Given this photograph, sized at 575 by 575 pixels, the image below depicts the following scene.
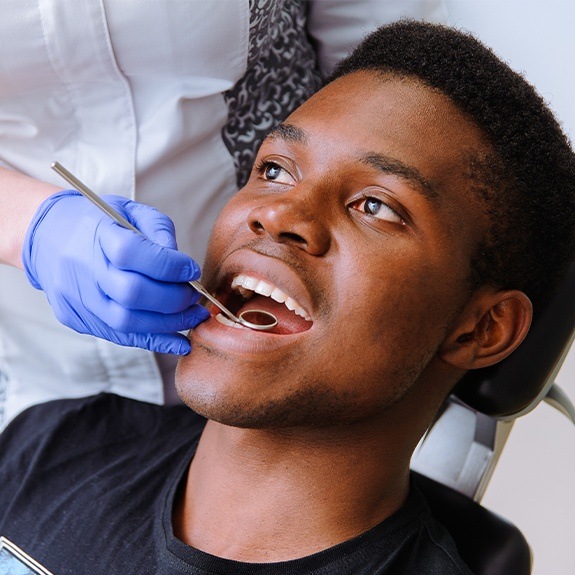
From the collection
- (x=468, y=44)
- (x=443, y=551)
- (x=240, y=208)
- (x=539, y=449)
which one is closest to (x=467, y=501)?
(x=443, y=551)

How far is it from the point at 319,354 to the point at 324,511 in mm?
276

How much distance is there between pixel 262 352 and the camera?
3.87ft

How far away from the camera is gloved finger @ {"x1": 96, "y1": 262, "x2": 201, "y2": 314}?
1198 millimetres

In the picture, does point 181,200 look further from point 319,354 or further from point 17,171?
point 319,354

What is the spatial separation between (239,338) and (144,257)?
174 mm

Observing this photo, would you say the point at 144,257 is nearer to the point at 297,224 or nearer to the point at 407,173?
the point at 297,224

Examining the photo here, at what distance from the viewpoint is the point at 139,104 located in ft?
4.86

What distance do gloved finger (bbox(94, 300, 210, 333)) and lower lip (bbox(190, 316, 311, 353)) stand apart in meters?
0.02

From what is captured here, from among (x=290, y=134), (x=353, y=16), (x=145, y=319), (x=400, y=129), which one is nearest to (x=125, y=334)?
(x=145, y=319)

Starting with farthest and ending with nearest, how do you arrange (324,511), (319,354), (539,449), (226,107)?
(539,449), (226,107), (324,511), (319,354)

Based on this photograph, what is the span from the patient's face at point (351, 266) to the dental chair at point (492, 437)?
0.17 meters

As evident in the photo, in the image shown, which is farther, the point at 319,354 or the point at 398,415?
the point at 398,415

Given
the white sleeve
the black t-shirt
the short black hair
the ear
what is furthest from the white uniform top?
the ear

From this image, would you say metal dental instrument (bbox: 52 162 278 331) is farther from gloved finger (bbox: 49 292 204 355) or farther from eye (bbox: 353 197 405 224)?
eye (bbox: 353 197 405 224)
